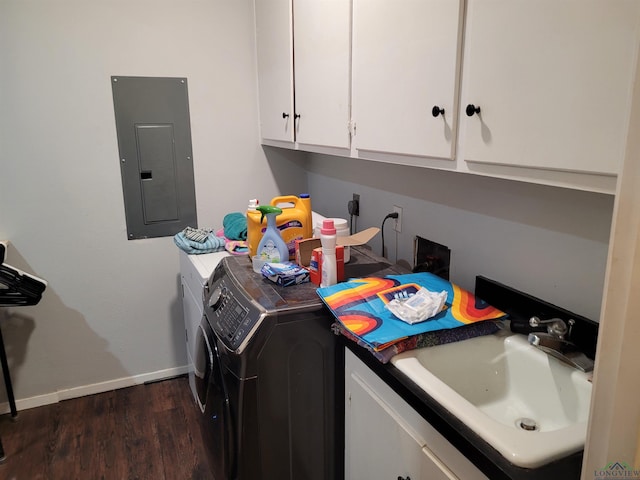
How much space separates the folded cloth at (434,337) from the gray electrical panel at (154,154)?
1667 millimetres

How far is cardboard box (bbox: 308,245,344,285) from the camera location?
1.56m

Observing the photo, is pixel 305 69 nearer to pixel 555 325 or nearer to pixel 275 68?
pixel 275 68

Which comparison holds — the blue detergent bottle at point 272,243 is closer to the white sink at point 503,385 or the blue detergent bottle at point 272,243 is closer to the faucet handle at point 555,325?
the white sink at point 503,385

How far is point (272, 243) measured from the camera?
1.75 m

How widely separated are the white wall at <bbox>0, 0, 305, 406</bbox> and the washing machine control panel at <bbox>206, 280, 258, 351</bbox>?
1.15 meters

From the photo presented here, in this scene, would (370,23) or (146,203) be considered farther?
(146,203)

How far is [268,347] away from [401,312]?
1.41 ft

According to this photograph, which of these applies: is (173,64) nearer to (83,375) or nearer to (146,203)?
(146,203)

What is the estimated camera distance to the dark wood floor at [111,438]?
2070 mm

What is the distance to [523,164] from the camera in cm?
95

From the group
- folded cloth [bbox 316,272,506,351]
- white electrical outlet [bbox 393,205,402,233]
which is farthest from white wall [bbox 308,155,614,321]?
folded cloth [bbox 316,272,506,351]

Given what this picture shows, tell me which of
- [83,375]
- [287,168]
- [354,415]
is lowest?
[83,375]

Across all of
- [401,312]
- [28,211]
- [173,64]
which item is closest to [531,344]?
[401,312]

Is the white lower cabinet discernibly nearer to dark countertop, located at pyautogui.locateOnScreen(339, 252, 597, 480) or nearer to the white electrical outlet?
dark countertop, located at pyautogui.locateOnScreen(339, 252, 597, 480)
